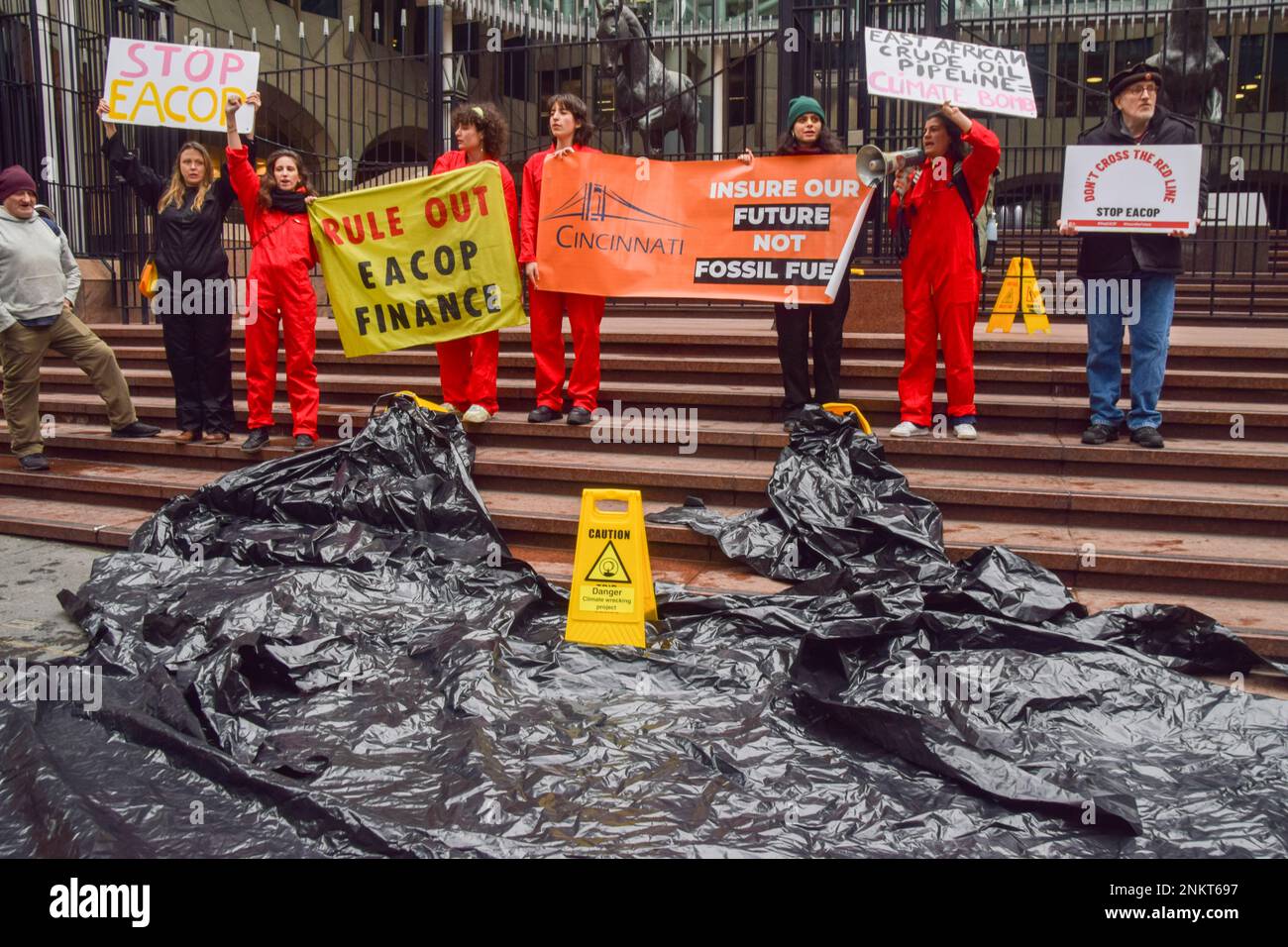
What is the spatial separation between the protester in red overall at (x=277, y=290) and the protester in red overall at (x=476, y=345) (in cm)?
85

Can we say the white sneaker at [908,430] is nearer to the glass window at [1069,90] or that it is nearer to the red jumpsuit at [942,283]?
the red jumpsuit at [942,283]

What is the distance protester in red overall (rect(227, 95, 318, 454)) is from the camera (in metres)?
6.78

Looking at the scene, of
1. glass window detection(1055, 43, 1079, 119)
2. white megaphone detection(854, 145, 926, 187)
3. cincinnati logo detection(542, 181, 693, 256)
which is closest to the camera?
white megaphone detection(854, 145, 926, 187)

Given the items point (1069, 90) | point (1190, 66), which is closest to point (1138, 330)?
point (1190, 66)

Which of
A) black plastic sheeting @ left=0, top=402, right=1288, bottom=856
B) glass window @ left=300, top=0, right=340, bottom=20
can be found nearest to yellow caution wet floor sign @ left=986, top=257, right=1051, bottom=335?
black plastic sheeting @ left=0, top=402, right=1288, bottom=856

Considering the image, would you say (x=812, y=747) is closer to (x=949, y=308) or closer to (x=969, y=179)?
(x=949, y=308)

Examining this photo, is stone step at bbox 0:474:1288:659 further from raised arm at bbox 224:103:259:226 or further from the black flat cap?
the black flat cap

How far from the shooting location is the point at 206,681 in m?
3.67

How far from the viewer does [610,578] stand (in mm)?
4457

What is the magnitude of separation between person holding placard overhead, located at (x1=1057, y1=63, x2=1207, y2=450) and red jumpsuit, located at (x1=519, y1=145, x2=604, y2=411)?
282cm

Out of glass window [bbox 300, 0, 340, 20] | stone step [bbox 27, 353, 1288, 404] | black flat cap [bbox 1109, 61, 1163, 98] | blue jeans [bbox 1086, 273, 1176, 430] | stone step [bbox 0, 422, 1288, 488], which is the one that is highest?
glass window [bbox 300, 0, 340, 20]

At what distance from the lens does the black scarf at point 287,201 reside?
682 cm

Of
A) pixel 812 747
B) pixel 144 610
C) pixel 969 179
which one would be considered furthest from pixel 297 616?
pixel 969 179
